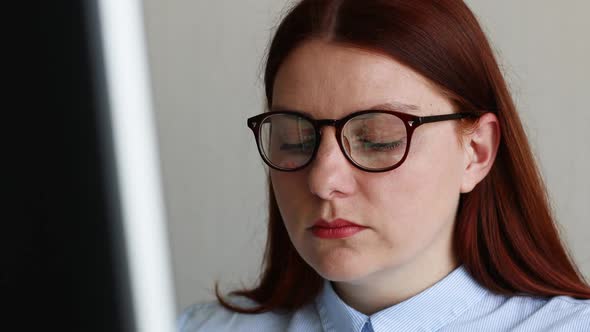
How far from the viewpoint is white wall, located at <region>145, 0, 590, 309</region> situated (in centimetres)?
221

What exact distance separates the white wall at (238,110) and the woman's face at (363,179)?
3.03ft

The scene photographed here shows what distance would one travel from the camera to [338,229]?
1226mm

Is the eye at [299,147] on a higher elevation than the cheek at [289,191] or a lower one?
higher

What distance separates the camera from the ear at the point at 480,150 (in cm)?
136

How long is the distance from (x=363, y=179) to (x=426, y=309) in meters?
0.30

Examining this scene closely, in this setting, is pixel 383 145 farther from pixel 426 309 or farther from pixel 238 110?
pixel 238 110

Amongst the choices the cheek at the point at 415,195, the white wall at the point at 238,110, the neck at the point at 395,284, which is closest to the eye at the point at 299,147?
the cheek at the point at 415,195

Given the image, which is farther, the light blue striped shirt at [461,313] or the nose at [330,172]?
the light blue striped shirt at [461,313]

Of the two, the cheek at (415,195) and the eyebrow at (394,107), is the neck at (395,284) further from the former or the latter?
the eyebrow at (394,107)

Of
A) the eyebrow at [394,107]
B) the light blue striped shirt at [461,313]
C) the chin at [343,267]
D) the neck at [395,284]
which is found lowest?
the light blue striped shirt at [461,313]

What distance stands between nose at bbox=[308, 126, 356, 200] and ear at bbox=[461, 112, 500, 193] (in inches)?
10.1

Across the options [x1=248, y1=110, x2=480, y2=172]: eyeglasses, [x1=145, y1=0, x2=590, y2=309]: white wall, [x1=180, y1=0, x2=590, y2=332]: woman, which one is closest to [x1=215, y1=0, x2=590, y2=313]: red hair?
[x1=180, y1=0, x2=590, y2=332]: woman

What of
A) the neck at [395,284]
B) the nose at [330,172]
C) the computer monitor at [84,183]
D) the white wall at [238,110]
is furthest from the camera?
the white wall at [238,110]

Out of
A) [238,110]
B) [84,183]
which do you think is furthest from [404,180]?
[238,110]
